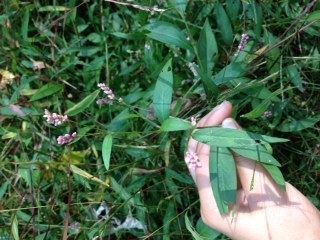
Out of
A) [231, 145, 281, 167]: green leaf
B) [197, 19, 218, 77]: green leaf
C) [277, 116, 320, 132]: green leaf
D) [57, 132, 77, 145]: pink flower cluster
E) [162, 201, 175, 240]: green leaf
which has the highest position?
[197, 19, 218, 77]: green leaf

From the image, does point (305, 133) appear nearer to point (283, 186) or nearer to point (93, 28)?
point (283, 186)

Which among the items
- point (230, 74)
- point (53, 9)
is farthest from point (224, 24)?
point (53, 9)

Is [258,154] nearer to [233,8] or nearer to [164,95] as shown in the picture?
[164,95]

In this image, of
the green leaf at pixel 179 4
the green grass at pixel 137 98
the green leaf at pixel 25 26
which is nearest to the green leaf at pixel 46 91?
the green grass at pixel 137 98

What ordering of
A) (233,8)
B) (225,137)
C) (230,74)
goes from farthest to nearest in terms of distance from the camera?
1. (233,8)
2. (230,74)
3. (225,137)

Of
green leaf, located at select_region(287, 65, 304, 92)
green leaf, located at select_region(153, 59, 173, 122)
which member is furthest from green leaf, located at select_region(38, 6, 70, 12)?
green leaf, located at select_region(287, 65, 304, 92)

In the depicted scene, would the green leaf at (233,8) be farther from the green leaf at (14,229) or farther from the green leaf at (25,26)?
the green leaf at (14,229)

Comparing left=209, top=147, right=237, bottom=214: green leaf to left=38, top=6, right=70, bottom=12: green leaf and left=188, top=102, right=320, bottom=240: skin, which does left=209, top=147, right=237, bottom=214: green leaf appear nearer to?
left=188, top=102, right=320, bottom=240: skin
